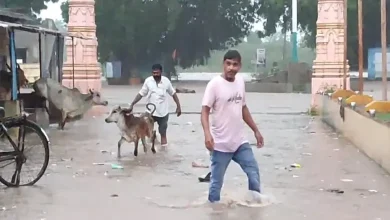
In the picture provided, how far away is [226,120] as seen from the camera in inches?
321

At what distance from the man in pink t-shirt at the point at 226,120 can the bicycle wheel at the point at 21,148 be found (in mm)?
2414

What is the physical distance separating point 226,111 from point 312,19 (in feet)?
154

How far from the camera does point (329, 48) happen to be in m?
25.5

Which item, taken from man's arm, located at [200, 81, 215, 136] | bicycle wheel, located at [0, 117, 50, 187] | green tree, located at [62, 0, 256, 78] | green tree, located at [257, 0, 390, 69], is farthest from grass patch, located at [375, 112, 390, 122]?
green tree, located at [62, 0, 256, 78]

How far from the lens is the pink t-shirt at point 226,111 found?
26.7 feet

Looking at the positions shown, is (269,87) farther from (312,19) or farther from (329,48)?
(329,48)

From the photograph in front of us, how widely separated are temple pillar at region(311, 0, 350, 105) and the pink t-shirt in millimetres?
17297

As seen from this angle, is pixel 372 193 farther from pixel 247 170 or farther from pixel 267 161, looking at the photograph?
pixel 267 161

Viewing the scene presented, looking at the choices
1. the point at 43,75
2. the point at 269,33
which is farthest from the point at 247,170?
the point at 269,33

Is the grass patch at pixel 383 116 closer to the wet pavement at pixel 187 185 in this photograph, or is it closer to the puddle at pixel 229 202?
the wet pavement at pixel 187 185

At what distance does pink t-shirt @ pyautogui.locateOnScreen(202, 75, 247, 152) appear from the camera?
812 centimetres

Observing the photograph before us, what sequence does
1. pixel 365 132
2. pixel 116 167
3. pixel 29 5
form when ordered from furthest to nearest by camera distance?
pixel 29 5 → pixel 365 132 → pixel 116 167

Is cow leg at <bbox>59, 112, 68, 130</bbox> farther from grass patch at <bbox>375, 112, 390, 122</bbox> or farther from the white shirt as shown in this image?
grass patch at <bbox>375, 112, 390, 122</bbox>

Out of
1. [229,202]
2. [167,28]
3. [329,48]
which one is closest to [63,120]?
[229,202]
